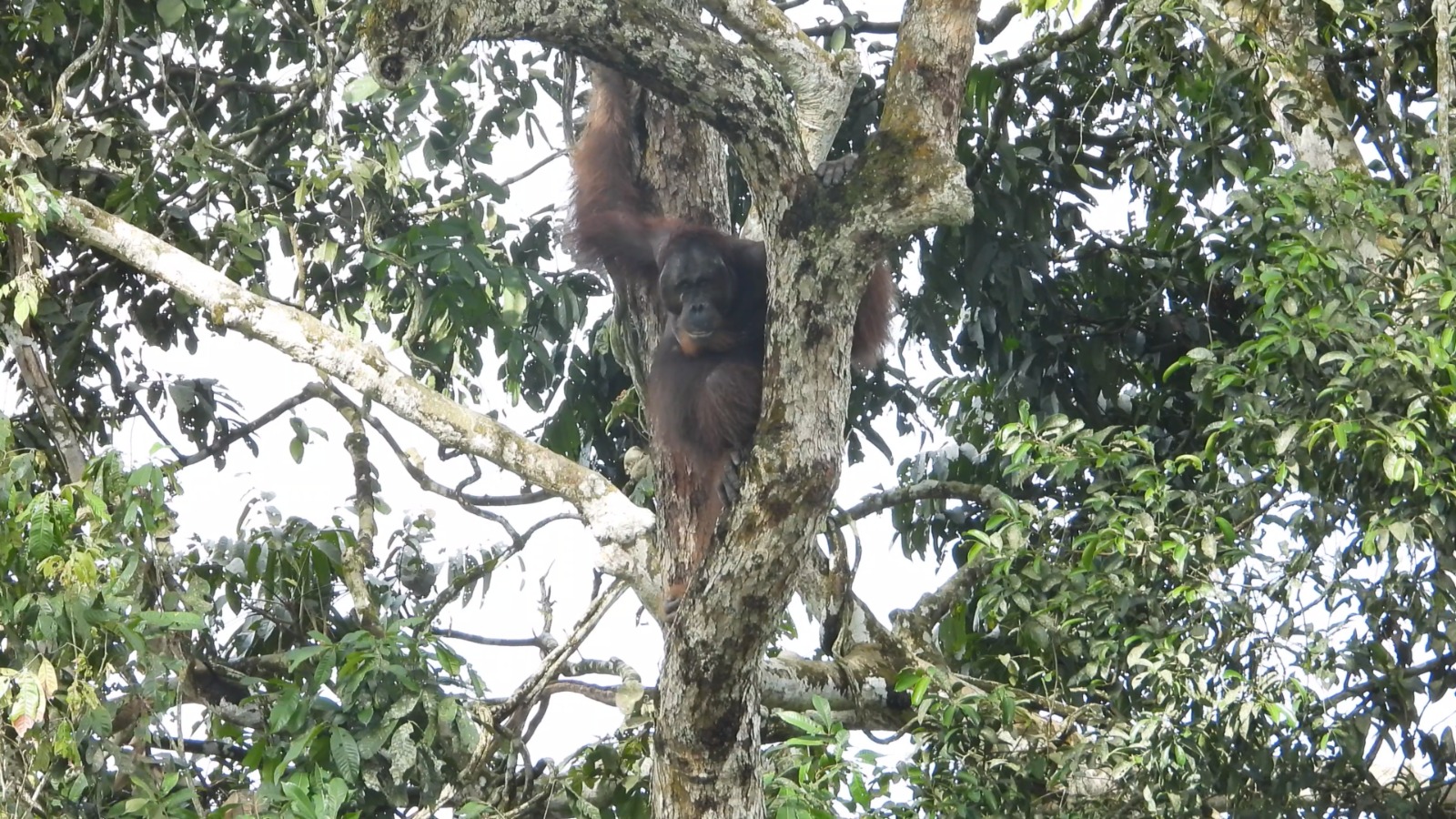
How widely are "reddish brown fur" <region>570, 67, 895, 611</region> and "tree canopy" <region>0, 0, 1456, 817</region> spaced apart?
0.41 ft

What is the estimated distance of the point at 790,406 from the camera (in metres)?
3.38

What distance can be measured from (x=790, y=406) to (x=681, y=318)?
1485 mm

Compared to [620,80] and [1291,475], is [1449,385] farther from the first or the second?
[620,80]

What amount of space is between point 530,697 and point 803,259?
5.90 feet

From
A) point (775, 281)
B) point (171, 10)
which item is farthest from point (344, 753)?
point (171, 10)

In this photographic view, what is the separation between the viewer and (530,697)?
14.7 ft

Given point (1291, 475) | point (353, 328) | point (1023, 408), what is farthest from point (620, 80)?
point (1291, 475)

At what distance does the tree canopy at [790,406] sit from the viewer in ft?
11.4

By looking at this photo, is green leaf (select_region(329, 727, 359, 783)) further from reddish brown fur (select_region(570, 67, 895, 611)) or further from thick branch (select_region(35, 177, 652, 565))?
reddish brown fur (select_region(570, 67, 895, 611))

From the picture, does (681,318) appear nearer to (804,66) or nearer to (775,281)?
(804,66)

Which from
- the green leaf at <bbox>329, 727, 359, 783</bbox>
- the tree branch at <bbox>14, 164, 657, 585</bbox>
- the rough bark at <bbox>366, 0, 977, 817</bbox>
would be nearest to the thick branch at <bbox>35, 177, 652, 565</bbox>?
the tree branch at <bbox>14, 164, 657, 585</bbox>

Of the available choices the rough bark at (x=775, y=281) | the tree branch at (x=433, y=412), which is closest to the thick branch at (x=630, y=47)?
the rough bark at (x=775, y=281)

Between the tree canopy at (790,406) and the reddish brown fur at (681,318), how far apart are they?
0.13m

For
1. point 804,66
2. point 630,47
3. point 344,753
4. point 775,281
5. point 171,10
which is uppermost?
point 171,10
